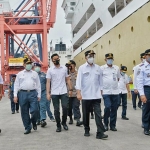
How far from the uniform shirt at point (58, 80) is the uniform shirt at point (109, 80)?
0.85 metres

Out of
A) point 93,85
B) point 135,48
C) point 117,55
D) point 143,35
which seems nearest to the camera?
point 93,85

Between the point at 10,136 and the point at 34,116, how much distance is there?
0.70m

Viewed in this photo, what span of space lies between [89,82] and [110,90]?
774 millimetres

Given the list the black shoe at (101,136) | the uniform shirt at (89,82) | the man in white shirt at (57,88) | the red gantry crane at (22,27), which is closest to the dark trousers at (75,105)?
the man in white shirt at (57,88)

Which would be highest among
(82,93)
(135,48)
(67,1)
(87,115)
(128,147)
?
(67,1)

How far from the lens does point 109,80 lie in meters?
6.10

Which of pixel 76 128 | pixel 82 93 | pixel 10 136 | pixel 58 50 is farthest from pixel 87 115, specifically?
pixel 58 50

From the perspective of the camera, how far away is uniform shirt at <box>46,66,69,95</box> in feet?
20.1

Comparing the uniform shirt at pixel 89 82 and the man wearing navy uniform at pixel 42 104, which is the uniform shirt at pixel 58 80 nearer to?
the uniform shirt at pixel 89 82

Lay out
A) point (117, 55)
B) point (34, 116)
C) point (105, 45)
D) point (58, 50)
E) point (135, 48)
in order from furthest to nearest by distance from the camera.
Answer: point (58, 50) < point (105, 45) < point (117, 55) < point (135, 48) < point (34, 116)

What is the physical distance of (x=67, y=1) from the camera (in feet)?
127

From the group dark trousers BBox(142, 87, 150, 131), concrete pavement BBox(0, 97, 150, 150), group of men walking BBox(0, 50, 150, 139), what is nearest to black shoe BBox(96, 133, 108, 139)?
concrete pavement BBox(0, 97, 150, 150)

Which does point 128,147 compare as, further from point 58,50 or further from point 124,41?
point 58,50

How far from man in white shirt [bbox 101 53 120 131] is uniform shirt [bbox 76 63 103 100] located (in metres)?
0.56
